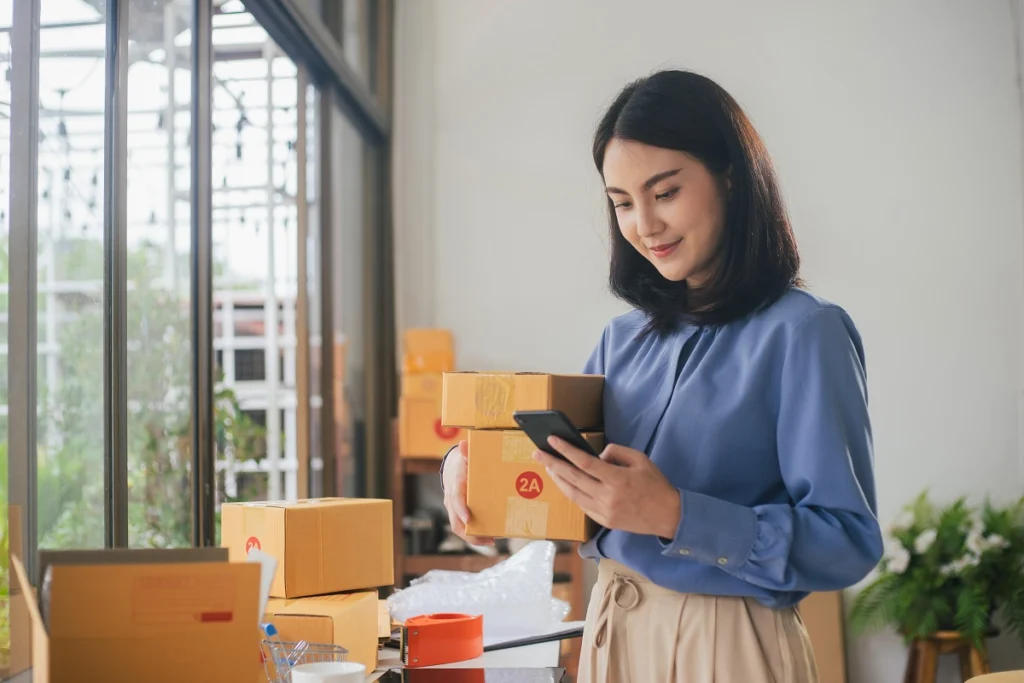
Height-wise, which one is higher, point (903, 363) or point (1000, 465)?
point (903, 363)

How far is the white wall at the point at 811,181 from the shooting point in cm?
381

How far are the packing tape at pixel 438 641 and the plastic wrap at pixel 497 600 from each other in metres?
0.22

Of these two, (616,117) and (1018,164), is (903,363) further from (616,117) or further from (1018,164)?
(616,117)

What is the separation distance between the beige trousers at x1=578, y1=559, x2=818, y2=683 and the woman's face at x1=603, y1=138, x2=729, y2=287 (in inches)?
16.9

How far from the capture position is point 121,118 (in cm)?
188

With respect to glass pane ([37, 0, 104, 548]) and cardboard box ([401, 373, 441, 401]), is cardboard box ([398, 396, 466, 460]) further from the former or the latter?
glass pane ([37, 0, 104, 548])

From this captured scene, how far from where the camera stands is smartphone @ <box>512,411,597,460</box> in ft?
3.56

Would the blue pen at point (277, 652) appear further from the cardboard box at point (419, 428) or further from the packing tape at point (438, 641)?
the cardboard box at point (419, 428)

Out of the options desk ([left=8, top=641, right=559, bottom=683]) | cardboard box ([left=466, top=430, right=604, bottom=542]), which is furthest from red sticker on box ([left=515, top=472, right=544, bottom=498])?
Result: desk ([left=8, top=641, right=559, bottom=683])

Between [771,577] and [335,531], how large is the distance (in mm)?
832

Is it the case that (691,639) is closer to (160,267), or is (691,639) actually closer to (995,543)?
(160,267)

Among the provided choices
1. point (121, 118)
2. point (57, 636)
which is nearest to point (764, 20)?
point (121, 118)

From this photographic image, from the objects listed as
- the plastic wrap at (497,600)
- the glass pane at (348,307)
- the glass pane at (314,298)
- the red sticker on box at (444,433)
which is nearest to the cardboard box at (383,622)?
the plastic wrap at (497,600)

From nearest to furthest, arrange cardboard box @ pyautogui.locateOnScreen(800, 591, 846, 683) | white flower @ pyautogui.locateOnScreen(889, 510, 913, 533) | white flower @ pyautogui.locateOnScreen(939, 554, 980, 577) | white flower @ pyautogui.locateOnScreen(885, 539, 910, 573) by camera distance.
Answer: white flower @ pyautogui.locateOnScreen(939, 554, 980, 577) < white flower @ pyautogui.locateOnScreen(885, 539, 910, 573) < white flower @ pyautogui.locateOnScreen(889, 510, 913, 533) < cardboard box @ pyautogui.locateOnScreen(800, 591, 846, 683)
